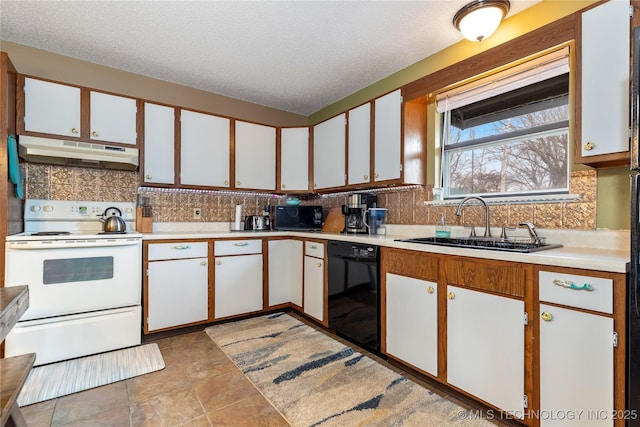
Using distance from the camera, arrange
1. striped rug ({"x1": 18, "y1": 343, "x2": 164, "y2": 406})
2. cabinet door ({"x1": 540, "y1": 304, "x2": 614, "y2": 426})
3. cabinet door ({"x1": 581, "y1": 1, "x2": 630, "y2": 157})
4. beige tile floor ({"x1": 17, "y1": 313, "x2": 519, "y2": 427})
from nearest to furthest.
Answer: cabinet door ({"x1": 540, "y1": 304, "x2": 614, "y2": 426}), cabinet door ({"x1": 581, "y1": 1, "x2": 630, "y2": 157}), beige tile floor ({"x1": 17, "y1": 313, "x2": 519, "y2": 427}), striped rug ({"x1": 18, "y1": 343, "x2": 164, "y2": 406})

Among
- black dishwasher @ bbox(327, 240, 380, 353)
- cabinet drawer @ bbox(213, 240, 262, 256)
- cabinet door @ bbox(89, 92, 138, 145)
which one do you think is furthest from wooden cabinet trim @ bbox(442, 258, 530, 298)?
cabinet door @ bbox(89, 92, 138, 145)

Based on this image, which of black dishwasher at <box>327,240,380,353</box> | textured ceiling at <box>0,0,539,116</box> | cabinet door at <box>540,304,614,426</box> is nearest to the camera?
cabinet door at <box>540,304,614,426</box>

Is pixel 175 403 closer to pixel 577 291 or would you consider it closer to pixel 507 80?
pixel 577 291

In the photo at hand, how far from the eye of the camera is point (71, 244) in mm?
2287

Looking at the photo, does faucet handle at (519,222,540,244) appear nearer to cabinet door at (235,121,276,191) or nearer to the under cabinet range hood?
cabinet door at (235,121,276,191)

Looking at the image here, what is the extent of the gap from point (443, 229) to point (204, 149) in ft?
8.02

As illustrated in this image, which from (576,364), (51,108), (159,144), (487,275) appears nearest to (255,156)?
(159,144)

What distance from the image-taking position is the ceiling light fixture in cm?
199

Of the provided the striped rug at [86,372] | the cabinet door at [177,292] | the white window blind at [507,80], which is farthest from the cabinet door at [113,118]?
the white window blind at [507,80]

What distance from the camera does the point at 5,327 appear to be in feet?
2.95

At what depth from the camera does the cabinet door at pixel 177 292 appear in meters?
2.65

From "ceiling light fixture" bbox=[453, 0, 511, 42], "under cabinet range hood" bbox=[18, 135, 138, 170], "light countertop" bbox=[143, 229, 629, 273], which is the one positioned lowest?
"light countertop" bbox=[143, 229, 629, 273]

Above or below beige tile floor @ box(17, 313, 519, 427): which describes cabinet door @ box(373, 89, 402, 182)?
above

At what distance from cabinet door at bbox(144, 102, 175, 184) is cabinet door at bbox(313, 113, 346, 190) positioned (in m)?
1.52
